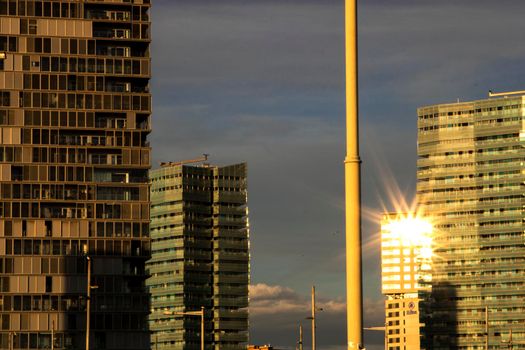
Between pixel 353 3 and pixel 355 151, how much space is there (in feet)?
15.8

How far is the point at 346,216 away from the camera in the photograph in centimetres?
4434

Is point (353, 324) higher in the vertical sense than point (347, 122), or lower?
lower

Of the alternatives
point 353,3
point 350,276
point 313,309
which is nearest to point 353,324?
point 350,276

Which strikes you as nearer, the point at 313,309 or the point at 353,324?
the point at 353,324

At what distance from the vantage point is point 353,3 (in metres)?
44.3

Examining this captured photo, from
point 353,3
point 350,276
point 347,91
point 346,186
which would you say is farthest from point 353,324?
point 353,3

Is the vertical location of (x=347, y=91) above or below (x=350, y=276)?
above

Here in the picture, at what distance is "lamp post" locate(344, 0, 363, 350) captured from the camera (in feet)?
144

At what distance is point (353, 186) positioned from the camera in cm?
4412

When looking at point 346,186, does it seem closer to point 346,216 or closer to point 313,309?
point 346,216

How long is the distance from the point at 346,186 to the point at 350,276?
9.59 ft

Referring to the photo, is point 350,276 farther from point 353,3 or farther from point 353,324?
point 353,3

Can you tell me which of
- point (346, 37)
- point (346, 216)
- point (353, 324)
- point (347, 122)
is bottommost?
point (353, 324)

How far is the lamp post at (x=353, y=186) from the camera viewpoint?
44.0m
